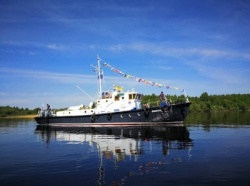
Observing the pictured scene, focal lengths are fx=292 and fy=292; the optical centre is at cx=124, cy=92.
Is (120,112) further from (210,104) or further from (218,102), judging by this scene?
(218,102)

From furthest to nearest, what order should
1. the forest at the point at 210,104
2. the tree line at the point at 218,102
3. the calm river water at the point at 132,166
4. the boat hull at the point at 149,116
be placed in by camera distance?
the tree line at the point at 218,102 < the forest at the point at 210,104 < the boat hull at the point at 149,116 < the calm river water at the point at 132,166

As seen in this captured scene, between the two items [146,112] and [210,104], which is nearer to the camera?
[146,112]

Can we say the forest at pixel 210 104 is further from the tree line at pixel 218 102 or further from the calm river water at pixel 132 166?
the calm river water at pixel 132 166

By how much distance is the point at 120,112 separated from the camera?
43969 millimetres

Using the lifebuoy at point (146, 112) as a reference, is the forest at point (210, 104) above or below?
above

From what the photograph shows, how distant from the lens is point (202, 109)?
141875 millimetres

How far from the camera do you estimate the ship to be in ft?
139

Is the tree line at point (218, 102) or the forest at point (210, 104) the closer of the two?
the forest at point (210, 104)

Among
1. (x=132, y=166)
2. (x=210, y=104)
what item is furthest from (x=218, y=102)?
(x=132, y=166)

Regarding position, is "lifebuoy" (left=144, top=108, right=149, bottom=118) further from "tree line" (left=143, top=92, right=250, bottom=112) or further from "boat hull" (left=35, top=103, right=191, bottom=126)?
"tree line" (left=143, top=92, right=250, bottom=112)

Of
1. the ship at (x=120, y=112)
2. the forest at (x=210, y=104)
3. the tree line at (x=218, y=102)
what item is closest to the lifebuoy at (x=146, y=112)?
the ship at (x=120, y=112)

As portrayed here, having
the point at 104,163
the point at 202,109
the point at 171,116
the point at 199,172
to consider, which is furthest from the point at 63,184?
the point at 202,109

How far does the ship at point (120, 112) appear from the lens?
139ft

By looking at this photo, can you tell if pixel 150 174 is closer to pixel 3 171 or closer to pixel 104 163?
pixel 104 163
